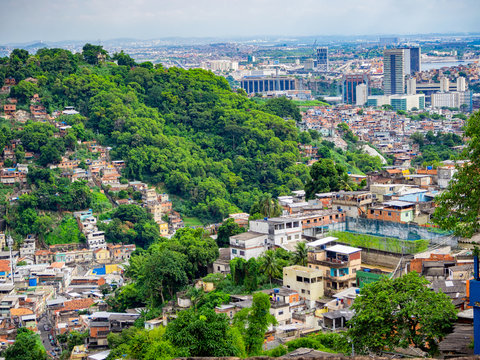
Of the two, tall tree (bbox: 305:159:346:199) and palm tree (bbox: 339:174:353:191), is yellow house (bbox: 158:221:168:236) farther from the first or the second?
palm tree (bbox: 339:174:353:191)

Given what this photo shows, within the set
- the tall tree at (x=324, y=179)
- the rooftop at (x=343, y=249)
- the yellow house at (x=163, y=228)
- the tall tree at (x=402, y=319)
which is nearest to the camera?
the tall tree at (x=402, y=319)

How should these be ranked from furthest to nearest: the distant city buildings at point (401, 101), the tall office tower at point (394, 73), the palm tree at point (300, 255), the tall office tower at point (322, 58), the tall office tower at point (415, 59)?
the tall office tower at point (322, 58), the tall office tower at point (415, 59), the tall office tower at point (394, 73), the distant city buildings at point (401, 101), the palm tree at point (300, 255)

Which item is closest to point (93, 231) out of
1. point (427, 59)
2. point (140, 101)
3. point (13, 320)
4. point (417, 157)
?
point (13, 320)

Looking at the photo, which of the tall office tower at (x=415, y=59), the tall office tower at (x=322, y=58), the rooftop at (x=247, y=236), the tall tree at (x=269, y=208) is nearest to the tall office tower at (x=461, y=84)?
the tall office tower at (x=415, y=59)

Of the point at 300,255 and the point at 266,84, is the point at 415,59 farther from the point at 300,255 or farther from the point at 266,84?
the point at 300,255

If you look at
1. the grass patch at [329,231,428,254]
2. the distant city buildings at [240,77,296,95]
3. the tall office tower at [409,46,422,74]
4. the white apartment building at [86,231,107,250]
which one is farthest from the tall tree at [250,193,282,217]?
the tall office tower at [409,46,422,74]

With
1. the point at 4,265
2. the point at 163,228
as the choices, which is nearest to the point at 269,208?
the point at 4,265

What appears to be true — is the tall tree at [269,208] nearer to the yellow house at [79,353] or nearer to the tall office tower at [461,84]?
the yellow house at [79,353]
